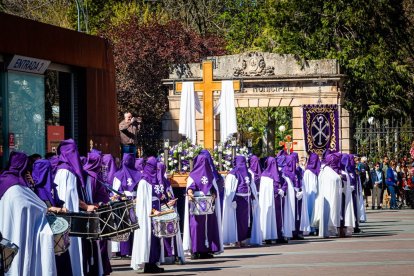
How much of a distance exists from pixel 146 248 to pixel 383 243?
675 cm

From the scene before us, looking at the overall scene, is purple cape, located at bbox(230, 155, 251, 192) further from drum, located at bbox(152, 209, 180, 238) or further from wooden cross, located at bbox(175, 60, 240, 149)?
wooden cross, located at bbox(175, 60, 240, 149)

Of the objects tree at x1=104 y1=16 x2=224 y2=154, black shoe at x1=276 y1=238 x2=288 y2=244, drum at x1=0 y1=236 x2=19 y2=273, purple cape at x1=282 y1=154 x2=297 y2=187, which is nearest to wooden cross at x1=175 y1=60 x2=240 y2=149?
purple cape at x1=282 y1=154 x2=297 y2=187

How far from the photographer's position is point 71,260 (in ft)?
51.6

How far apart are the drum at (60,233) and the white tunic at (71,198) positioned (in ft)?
6.16

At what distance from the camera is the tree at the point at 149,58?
49.8 metres

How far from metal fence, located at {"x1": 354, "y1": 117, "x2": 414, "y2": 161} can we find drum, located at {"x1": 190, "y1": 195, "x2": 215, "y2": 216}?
920 inches

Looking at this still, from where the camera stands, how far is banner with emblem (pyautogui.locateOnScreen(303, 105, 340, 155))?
39125mm

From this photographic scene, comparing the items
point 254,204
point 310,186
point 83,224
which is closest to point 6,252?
point 83,224

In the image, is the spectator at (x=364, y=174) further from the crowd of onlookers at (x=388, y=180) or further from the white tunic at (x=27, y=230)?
the white tunic at (x=27, y=230)

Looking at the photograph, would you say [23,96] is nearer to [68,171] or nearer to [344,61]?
[68,171]

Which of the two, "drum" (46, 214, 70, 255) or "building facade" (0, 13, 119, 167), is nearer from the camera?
"drum" (46, 214, 70, 255)

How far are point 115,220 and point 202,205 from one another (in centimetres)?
651

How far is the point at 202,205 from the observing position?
21.3m

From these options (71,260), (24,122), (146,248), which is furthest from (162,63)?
(71,260)
